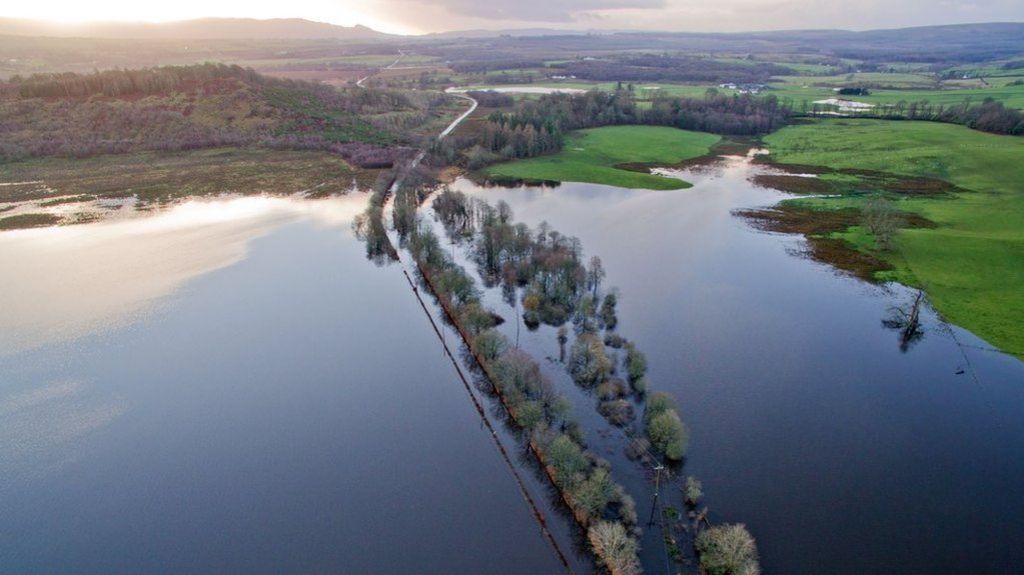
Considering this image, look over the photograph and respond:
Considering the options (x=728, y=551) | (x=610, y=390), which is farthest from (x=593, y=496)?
(x=610, y=390)

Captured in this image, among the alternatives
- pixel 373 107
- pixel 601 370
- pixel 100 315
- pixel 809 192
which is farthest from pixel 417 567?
pixel 373 107

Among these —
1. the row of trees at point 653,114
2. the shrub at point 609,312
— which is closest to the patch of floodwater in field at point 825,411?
the shrub at point 609,312

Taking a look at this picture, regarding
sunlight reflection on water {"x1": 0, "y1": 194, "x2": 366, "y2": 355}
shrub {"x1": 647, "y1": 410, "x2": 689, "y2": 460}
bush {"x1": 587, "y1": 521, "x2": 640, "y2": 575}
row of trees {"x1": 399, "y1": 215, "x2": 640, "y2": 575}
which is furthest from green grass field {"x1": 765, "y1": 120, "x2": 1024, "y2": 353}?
sunlight reflection on water {"x1": 0, "y1": 194, "x2": 366, "y2": 355}

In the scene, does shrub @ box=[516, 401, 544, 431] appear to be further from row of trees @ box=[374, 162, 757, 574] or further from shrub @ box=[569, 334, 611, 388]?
shrub @ box=[569, 334, 611, 388]

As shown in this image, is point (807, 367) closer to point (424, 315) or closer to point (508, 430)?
point (508, 430)

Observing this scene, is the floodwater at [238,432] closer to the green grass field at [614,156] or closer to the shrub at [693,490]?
the shrub at [693,490]
